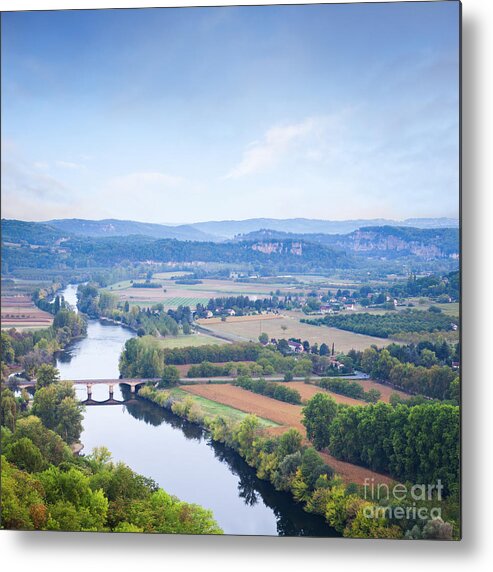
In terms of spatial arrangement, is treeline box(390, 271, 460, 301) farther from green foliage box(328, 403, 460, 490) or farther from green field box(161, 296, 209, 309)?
green field box(161, 296, 209, 309)

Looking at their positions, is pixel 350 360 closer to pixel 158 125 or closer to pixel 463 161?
pixel 463 161

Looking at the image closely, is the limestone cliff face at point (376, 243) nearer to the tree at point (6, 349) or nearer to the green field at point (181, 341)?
the green field at point (181, 341)

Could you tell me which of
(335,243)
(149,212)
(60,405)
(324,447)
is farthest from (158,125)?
(324,447)

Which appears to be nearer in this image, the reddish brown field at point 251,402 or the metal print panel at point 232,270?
the metal print panel at point 232,270

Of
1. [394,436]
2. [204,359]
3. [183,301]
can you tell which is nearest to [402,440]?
[394,436]

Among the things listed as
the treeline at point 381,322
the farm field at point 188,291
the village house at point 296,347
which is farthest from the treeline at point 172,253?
the village house at point 296,347

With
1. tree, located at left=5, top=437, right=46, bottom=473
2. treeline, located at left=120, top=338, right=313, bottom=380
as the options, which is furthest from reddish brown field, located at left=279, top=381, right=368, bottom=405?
tree, located at left=5, top=437, right=46, bottom=473
